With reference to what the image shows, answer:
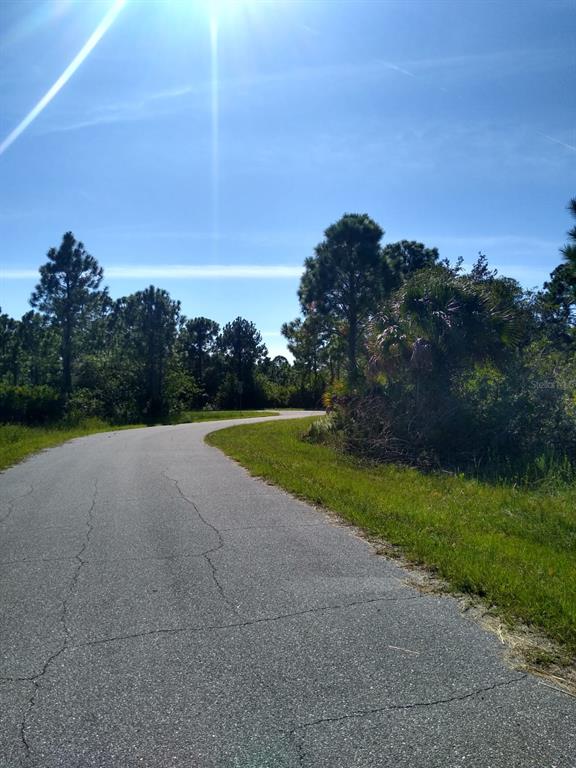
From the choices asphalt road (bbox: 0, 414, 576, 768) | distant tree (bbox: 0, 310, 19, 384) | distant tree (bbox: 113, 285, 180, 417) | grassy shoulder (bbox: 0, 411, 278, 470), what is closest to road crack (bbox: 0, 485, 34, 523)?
asphalt road (bbox: 0, 414, 576, 768)

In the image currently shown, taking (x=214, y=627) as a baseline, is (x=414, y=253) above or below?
above

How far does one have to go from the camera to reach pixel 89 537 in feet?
23.5

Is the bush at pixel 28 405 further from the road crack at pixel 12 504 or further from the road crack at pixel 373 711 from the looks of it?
the road crack at pixel 373 711

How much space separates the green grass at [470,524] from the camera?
16.0 feet

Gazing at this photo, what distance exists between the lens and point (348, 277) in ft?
118

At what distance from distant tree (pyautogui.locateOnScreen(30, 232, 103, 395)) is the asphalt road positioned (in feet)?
136

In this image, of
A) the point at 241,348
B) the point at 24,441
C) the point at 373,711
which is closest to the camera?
the point at 373,711

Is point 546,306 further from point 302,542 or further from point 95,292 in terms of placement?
point 95,292

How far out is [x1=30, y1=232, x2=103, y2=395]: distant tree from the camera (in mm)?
45094

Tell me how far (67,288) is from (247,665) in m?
46.4

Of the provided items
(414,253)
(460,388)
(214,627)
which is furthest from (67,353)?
(214,627)

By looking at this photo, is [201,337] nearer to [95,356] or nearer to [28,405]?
[95,356]

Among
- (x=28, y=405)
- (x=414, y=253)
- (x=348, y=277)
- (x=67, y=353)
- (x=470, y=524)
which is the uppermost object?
(x=414, y=253)

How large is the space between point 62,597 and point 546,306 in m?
24.7
